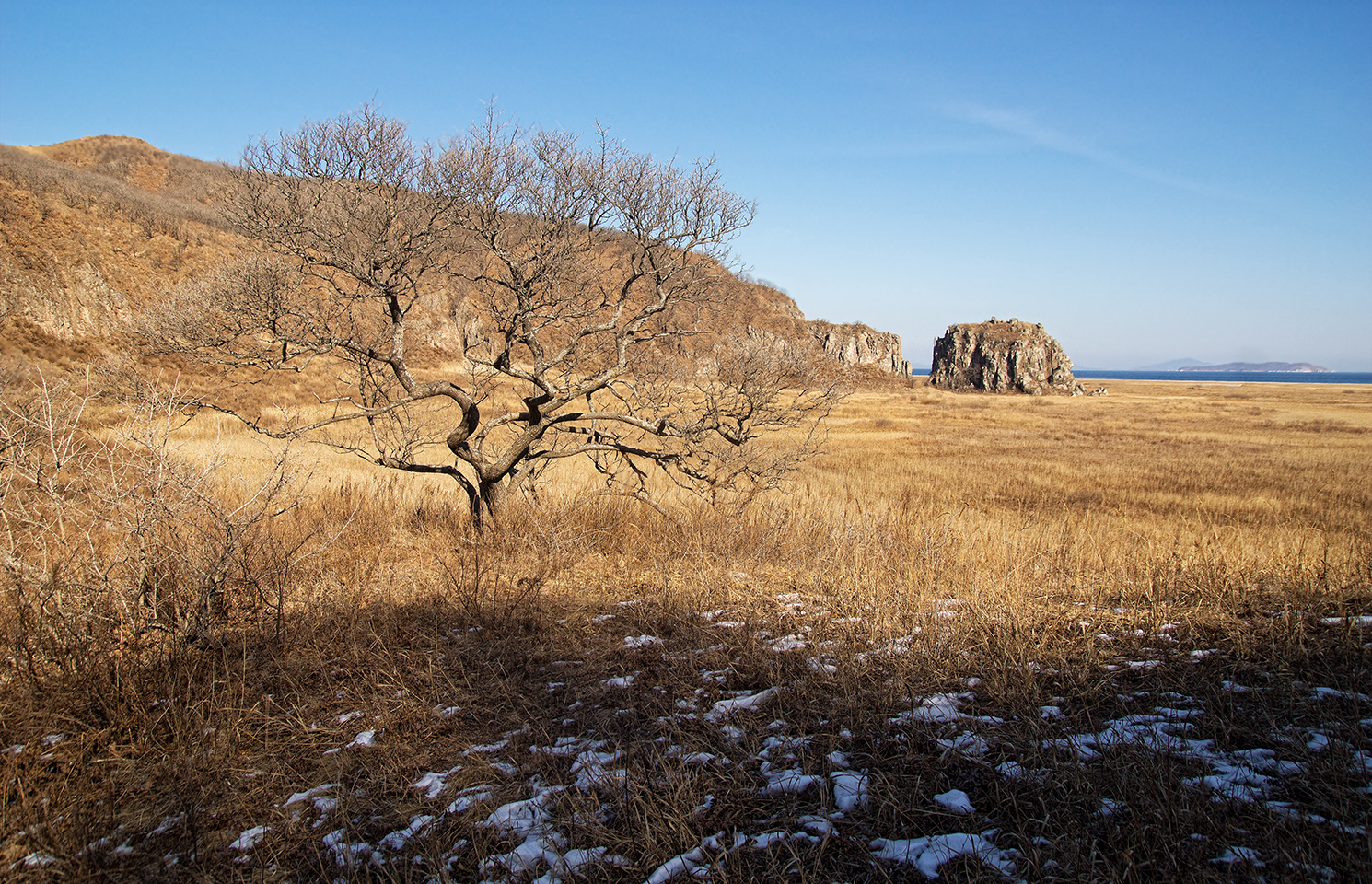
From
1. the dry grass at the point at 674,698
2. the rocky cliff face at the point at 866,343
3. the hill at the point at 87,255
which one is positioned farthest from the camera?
the rocky cliff face at the point at 866,343

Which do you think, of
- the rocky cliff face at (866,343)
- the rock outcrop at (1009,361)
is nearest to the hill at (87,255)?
the rocky cliff face at (866,343)

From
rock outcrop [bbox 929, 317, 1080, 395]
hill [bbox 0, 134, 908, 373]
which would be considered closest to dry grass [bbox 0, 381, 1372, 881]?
hill [bbox 0, 134, 908, 373]

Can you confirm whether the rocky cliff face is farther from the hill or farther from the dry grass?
the dry grass

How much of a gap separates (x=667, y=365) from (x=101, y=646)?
7189 millimetres

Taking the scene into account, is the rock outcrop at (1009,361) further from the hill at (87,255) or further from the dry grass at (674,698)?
the dry grass at (674,698)

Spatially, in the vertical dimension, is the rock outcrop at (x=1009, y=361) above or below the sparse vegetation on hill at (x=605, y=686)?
above

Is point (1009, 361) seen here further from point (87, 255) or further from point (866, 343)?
point (87, 255)

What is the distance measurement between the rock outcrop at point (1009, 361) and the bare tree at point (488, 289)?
10634 centimetres

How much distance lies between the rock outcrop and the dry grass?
106 meters

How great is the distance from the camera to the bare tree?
Result: 7004 millimetres

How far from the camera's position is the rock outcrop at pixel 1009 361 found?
337 feet

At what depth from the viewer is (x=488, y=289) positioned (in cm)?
880

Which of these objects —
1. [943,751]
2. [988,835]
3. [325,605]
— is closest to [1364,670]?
[943,751]

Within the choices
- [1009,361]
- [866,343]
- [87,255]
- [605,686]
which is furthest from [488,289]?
[1009,361]
